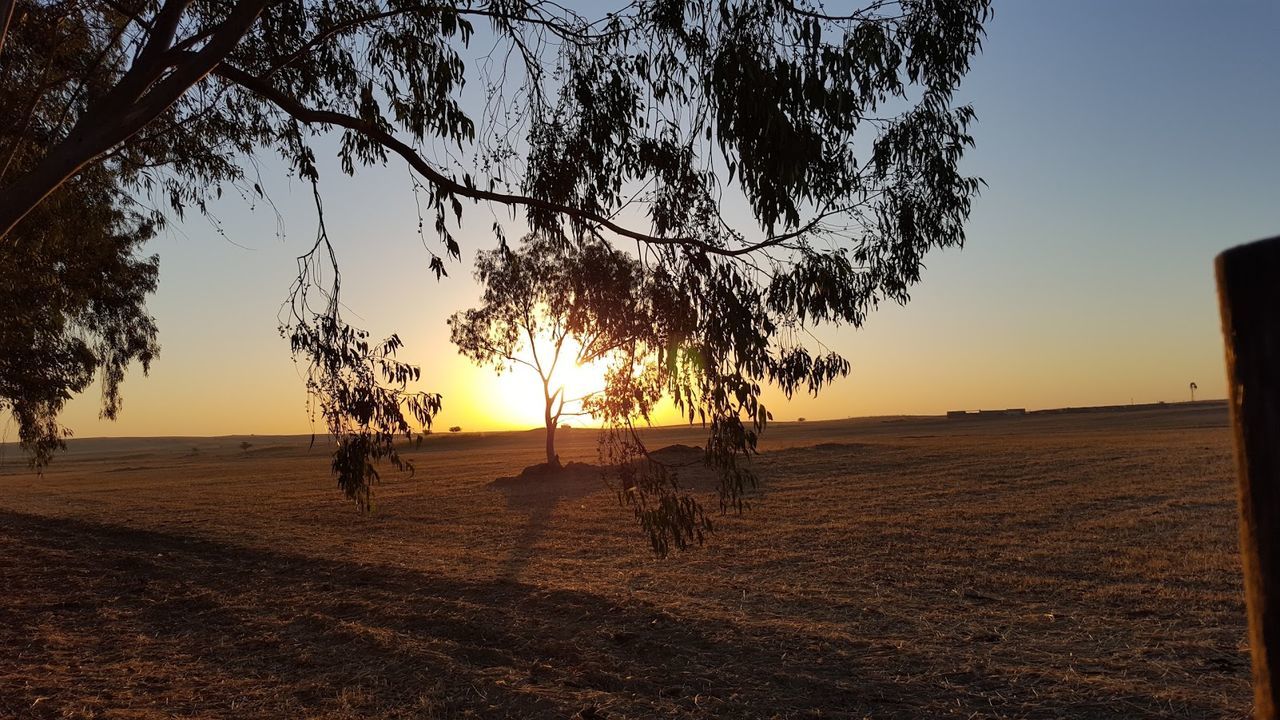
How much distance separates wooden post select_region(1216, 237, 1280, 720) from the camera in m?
1.29

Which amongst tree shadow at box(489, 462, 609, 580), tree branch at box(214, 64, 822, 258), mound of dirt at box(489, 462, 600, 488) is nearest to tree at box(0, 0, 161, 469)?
tree branch at box(214, 64, 822, 258)

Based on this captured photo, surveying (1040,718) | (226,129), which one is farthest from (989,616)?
(226,129)

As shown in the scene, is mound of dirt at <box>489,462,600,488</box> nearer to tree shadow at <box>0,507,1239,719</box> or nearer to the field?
the field

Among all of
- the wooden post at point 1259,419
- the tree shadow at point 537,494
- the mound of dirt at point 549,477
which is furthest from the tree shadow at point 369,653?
the mound of dirt at point 549,477

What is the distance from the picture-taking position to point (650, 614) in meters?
9.04

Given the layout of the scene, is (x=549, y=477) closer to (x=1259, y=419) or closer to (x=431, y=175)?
(x=431, y=175)

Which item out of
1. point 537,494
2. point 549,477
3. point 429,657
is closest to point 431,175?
point 429,657

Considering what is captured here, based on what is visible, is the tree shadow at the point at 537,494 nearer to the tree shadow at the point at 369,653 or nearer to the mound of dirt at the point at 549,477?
the mound of dirt at the point at 549,477

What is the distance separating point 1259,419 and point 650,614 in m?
8.18

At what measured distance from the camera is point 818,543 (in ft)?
46.4

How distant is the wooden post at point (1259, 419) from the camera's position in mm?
1291

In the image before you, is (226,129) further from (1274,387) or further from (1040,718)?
(1274,387)

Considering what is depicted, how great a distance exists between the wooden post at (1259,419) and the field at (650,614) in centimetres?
516

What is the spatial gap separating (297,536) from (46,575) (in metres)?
4.74
